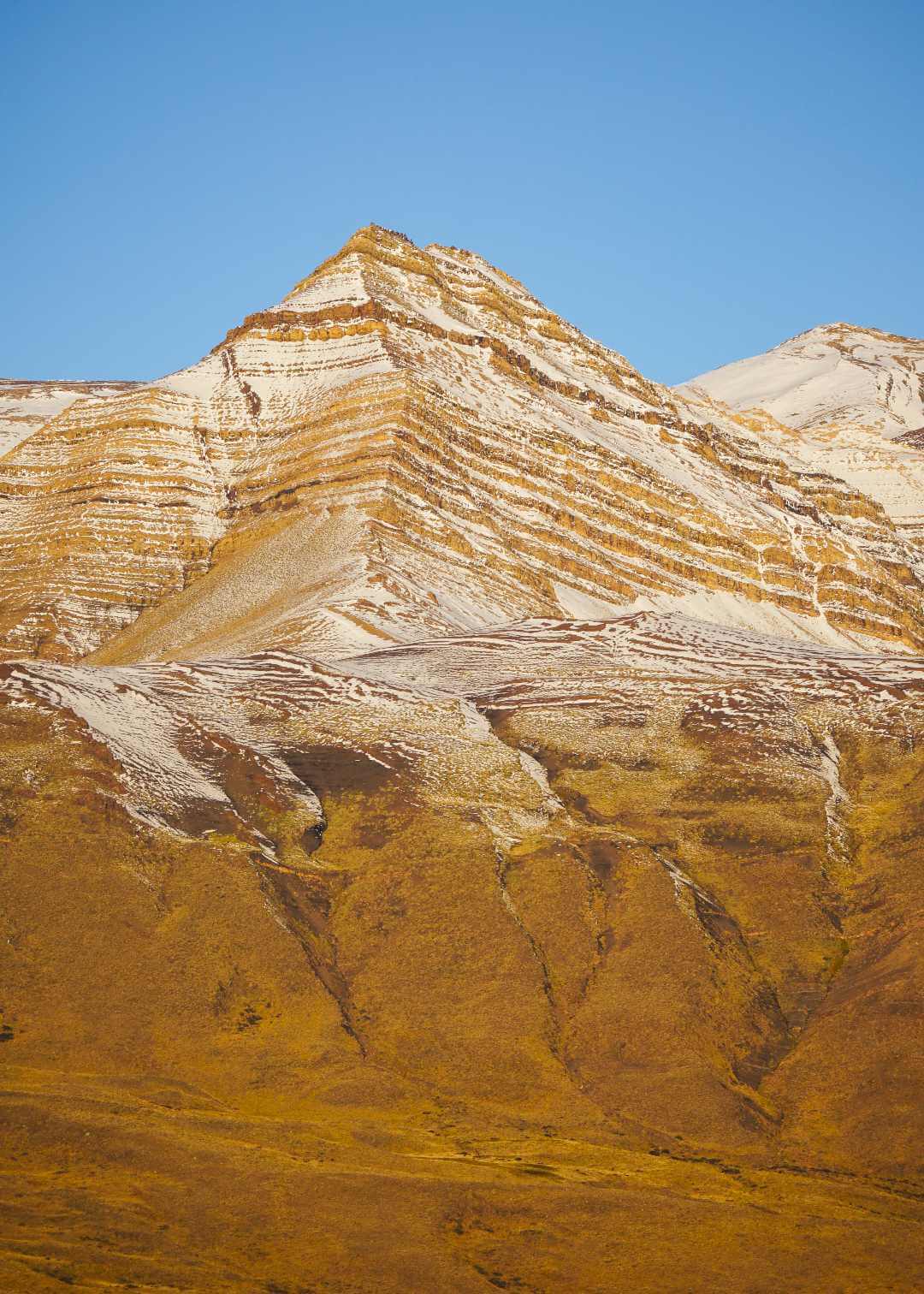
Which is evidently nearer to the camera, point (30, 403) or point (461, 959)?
point (461, 959)

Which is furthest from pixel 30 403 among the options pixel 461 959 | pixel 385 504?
pixel 461 959

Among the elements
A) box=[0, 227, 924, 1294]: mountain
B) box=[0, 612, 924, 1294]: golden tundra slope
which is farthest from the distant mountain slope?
box=[0, 612, 924, 1294]: golden tundra slope

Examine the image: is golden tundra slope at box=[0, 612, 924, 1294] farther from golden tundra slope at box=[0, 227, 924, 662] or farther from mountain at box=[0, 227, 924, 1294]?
golden tundra slope at box=[0, 227, 924, 662]

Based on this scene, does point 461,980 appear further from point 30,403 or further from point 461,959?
point 30,403

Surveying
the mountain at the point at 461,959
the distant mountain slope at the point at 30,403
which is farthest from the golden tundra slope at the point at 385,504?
the distant mountain slope at the point at 30,403

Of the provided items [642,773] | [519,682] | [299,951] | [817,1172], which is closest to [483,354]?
[519,682]

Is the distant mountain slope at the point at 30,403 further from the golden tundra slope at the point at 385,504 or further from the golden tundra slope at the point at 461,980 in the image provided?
the golden tundra slope at the point at 461,980

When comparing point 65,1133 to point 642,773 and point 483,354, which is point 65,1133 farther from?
point 483,354
